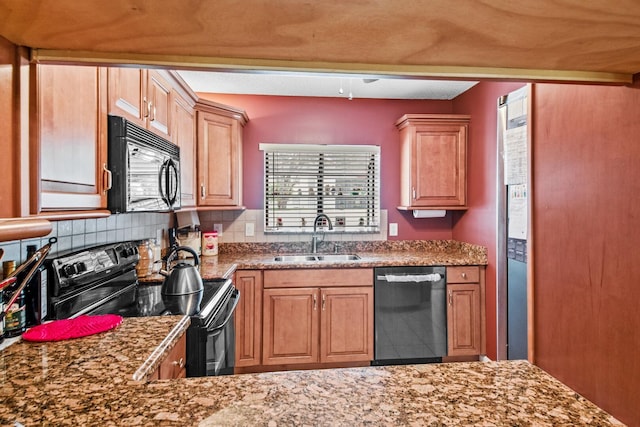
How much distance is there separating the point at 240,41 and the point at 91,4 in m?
0.25

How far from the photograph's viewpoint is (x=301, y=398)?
65 cm

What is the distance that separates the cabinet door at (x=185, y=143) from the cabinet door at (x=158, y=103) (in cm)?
11

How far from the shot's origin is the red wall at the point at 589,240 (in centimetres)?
93

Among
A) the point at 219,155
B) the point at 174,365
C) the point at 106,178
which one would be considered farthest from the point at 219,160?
the point at 174,365

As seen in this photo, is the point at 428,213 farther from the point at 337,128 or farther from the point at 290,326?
the point at 290,326

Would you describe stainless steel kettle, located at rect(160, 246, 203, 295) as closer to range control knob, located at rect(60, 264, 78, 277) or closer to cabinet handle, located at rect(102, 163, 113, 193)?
range control knob, located at rect(60, 264, 78, 277)

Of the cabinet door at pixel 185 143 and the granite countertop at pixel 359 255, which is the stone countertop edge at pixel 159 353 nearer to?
the granite countertop at pixel 359 255

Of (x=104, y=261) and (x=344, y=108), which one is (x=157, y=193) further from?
(x=344, y=108)

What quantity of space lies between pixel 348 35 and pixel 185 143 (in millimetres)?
2140

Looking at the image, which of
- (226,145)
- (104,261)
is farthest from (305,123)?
(104,261)

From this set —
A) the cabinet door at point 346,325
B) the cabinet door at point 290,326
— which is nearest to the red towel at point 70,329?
the cabinet door at point 290,326

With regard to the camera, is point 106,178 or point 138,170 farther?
point 138,170

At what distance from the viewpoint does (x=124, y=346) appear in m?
1.01

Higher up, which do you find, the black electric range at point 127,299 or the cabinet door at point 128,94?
the cabinet door at point 128,94
